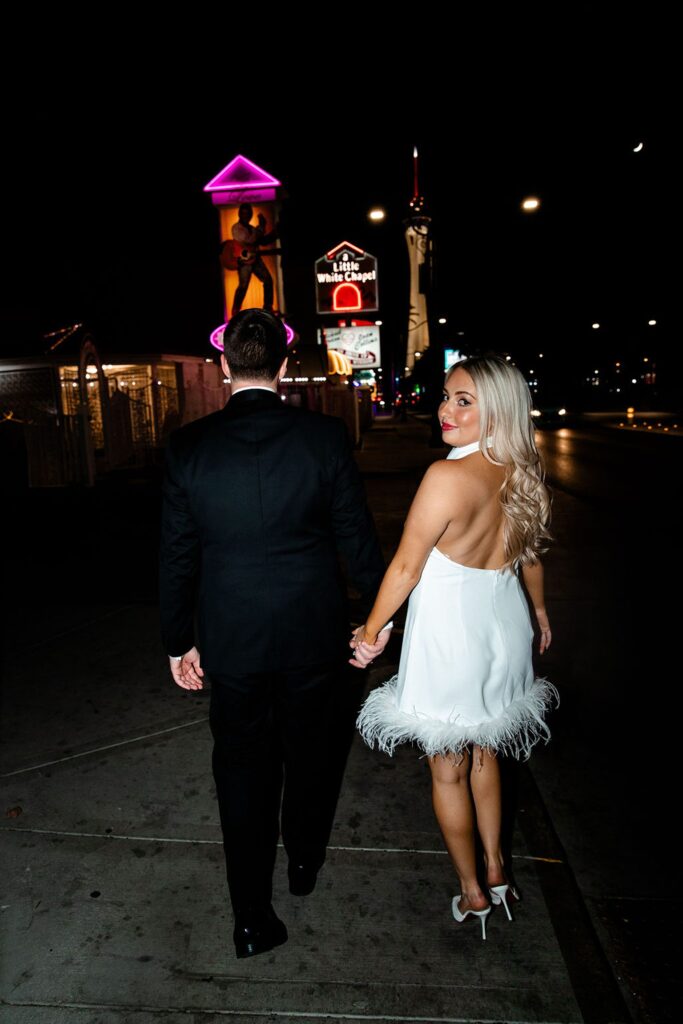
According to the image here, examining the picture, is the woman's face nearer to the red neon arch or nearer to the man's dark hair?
the man's dark hair

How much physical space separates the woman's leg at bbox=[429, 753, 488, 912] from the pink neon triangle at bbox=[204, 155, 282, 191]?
15379 mm

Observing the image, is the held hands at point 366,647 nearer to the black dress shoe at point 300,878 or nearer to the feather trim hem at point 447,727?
the feather trim hem at point 447,727

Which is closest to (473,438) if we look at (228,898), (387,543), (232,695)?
(232,695)

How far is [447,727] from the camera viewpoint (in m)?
2.18

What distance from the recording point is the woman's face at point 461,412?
2.09 meters

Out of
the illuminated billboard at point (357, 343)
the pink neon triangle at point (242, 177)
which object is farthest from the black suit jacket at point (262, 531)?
the illuminated billboard at point (357, 343)

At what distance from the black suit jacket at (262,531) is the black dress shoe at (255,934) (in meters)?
0.90

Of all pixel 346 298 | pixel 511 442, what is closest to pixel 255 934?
pixel 511 442

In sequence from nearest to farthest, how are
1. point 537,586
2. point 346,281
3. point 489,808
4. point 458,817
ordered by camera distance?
point 458,817 → point 489,808 → point 537,586 → point 346,281

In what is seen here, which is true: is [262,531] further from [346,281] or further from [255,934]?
[346,281]

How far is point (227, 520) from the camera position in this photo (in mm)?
2037

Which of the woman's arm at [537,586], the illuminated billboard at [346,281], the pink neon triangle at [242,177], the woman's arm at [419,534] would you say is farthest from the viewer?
the illuminated billboard at [346,281]

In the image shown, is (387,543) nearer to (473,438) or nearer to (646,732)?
(646,732)

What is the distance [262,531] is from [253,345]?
0.62m
